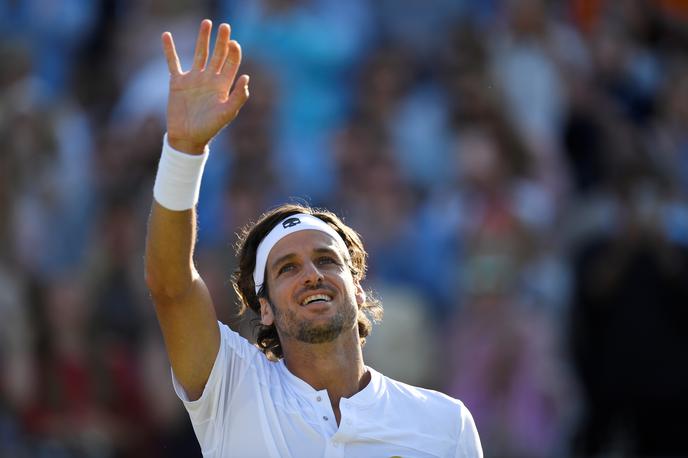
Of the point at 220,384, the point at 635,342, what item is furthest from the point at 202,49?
the point at 635,342

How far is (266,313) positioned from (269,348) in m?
0.23

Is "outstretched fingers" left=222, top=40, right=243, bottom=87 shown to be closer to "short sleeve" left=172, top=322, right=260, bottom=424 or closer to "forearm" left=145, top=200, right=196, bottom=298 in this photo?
"forearm" left=145, top=200, right=196, bottom=298

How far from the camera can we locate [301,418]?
4930mm

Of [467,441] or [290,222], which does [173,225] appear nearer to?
[290,222]

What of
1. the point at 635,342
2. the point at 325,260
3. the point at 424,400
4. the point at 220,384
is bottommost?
the point at 635,342

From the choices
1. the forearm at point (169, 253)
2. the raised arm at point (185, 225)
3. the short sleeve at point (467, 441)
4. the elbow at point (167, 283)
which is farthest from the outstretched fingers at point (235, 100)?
the short sleeve at point (467, 441)

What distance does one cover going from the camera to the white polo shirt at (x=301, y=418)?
16.0 feet

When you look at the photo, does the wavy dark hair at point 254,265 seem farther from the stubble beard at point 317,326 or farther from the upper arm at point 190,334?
the upper arm at point 190,334

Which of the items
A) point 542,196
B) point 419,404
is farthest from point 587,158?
point 419,404

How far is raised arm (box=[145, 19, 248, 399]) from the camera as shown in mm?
4754

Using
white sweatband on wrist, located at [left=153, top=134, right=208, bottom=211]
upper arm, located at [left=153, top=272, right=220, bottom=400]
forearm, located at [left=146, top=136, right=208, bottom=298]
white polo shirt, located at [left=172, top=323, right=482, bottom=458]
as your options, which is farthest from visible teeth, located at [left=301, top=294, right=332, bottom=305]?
white sweatband on wrist, located at [left=153, top=134, right=208, bottom=211]

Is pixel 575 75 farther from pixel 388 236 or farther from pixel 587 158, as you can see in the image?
pixel 388 236

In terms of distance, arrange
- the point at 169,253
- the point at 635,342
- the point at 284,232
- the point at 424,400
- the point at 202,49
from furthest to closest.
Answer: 1. the point at 635,342
2. the point at 284,232
3. the point at 424,400
4. the point at 202,49
5. the point at 169,253

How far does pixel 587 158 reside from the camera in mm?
9891
